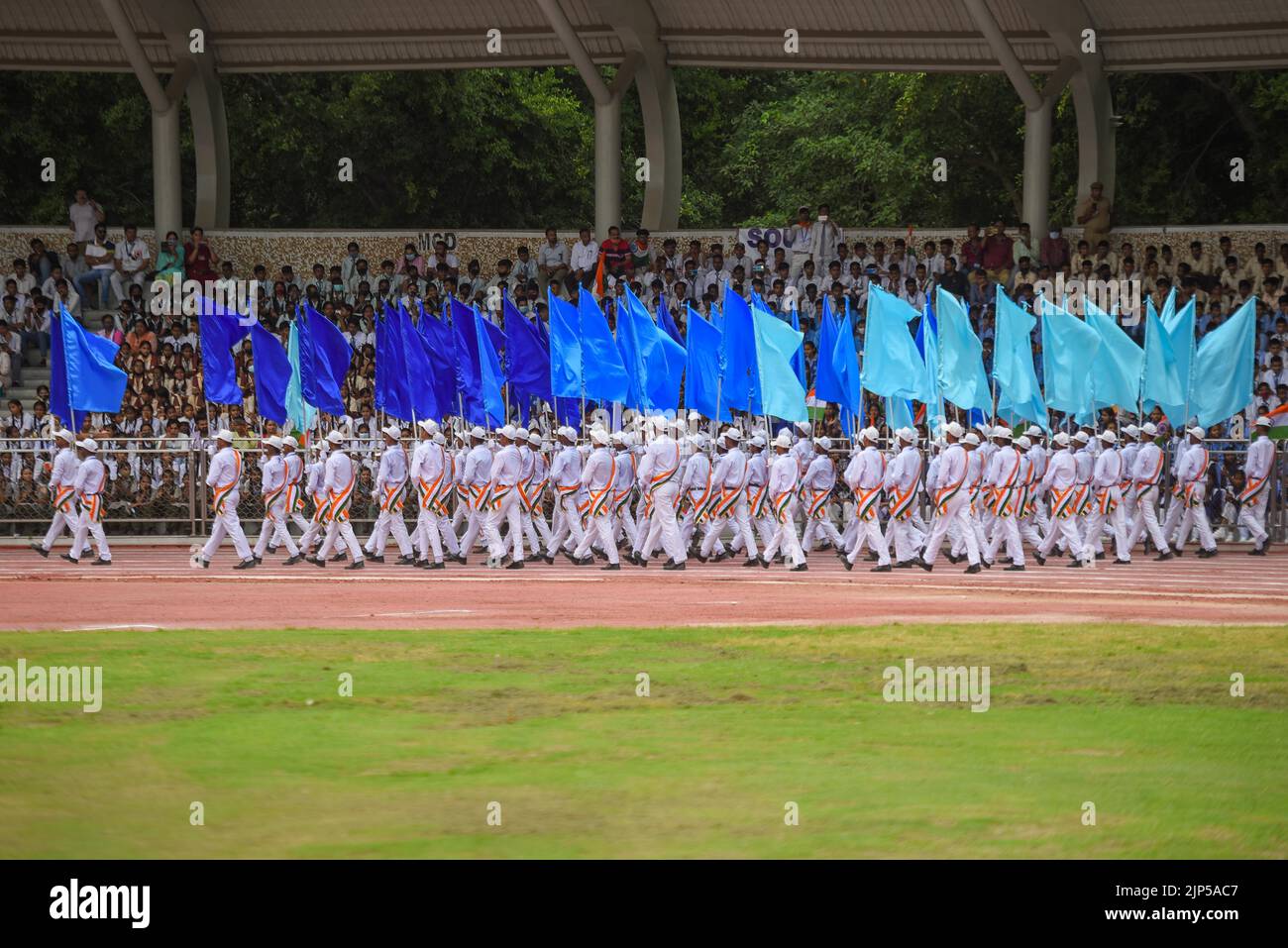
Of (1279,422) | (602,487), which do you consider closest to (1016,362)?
(1279,422)

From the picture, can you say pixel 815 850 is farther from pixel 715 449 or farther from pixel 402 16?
pixel 402 16

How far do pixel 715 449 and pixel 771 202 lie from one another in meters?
22.2

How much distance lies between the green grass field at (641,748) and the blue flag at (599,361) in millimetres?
8491

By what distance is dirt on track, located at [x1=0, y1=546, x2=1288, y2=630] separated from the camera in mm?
16125

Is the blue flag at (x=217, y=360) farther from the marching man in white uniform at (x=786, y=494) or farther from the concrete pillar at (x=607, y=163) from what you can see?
the concrete pillar at (x=607, y=163)

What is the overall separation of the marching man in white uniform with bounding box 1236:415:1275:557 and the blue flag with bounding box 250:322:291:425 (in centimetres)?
1185

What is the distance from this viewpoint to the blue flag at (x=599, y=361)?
75.5 feet

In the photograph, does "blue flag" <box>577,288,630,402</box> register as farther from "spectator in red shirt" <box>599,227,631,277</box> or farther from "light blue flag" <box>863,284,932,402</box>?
"spectator in red shirt" <box>599,227,631,277</box>

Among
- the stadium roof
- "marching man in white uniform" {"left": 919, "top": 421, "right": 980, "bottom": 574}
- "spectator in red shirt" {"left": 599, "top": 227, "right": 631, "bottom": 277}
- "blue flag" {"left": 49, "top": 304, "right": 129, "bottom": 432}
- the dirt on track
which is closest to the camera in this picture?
the dirt on track

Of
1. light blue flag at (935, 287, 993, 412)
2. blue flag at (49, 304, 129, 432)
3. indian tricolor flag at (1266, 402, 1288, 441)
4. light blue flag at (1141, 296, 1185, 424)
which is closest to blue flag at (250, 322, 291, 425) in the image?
blue flag at (49, 304, 129, 432)

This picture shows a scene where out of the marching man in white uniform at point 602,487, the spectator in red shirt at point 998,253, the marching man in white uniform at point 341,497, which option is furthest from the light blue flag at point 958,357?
the marching man in white uniform at point 341,497

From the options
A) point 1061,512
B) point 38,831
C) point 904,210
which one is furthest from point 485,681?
point 904,210

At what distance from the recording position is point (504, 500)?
71.9 ft

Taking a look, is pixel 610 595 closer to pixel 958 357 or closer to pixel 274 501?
pixel 274 501
